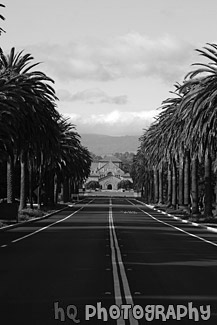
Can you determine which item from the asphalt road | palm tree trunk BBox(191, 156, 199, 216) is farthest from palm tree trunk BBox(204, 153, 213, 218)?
the asphalt road

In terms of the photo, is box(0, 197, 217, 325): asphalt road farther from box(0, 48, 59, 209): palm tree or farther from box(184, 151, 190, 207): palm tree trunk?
box(184, 151, 190, 207): palm tree trunk

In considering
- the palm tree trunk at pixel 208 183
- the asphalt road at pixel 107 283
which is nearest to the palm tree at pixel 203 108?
the palm tree trunk at pixel 208 183

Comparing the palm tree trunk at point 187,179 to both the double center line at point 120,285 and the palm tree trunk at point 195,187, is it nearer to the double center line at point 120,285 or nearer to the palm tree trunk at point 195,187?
the palm tree trunk at point 195,187

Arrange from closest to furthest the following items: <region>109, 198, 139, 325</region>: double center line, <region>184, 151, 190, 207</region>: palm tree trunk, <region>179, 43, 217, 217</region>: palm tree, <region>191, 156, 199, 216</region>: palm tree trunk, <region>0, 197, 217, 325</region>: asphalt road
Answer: <region>109, 198, 139, 325</region>: double center line
<region>0, 197, 217, 325</region>: asphalt road
<region>179, 43, 217, 217</region>: palm tree
<region>191, 156, 199, 216</region>: palm tree trunk
<region>184, 151, 190, 207</region>: palm tree trunk

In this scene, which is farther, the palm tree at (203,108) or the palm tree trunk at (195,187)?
the palm tree trunk at (195,187)

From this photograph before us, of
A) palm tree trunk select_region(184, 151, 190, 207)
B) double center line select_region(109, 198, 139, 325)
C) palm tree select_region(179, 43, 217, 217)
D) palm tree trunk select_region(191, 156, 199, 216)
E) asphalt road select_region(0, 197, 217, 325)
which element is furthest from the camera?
palm tree trunk select_region(184, 151, 190, 207)

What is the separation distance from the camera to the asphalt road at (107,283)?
39.9 feet

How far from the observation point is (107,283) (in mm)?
16406

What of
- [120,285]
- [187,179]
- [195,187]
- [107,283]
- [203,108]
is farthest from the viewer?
[187,179]

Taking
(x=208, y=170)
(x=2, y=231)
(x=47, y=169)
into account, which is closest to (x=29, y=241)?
(x=2, y=231)

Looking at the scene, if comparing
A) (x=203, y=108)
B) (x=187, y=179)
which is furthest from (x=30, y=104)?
(x=187, y=179)

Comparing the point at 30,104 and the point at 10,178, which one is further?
the point at 10,178

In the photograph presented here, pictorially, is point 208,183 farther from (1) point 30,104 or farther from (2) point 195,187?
(1) point 30,104

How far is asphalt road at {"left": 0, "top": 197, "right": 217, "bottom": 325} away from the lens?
12.1 m
